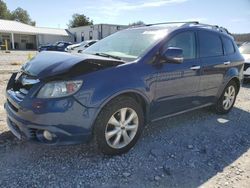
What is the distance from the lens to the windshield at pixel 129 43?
382 cm

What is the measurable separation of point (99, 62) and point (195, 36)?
2111mm

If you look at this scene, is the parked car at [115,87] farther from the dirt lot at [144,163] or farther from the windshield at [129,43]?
the dirt lot at [144,163]

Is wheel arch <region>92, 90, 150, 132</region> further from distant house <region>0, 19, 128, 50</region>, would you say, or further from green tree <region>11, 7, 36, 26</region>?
green tree <region>11, 7, 36, 26</region>

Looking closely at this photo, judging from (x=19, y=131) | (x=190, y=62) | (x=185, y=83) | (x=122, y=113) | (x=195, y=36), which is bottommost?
(x=19, y=131)

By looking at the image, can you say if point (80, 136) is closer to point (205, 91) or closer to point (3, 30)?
point (205, 91)

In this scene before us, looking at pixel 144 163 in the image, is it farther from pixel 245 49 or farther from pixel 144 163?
pixel 245 49

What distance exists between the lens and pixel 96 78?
307 cm

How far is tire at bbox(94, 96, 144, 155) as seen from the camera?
3.22 m

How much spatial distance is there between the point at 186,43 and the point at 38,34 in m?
44.6

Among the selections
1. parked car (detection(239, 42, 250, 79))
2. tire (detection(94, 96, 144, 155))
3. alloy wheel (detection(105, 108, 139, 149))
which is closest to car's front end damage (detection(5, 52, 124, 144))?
tire (detection(94, 96, 144, 155))

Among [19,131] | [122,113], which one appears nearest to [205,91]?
[122,113]

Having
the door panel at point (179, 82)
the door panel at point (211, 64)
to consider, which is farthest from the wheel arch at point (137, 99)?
the door panel at point (211, 64)

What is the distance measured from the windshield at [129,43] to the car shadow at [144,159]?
4.61ft

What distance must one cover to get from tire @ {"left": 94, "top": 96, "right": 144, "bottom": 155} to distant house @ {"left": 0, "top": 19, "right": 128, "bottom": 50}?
36.9 meters
